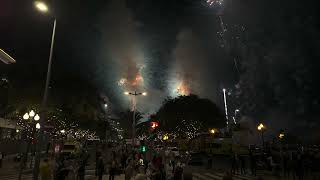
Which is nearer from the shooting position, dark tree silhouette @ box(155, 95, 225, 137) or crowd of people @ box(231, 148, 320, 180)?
crowd of people @ box(231, 148, 320, 180)

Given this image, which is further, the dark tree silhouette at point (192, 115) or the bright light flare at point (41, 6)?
the dark tree silhouette at point (192, 115)

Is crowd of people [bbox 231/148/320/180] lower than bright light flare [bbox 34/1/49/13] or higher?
lower

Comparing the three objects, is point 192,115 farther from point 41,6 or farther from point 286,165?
point 41,6

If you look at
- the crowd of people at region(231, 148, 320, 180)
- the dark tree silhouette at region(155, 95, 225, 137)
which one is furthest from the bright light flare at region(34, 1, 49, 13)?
the dark tree silhouette at region(155, 95, 225, 137)

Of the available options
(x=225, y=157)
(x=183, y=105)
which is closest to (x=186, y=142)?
(x=225, y=157)

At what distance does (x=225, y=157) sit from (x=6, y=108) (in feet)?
113

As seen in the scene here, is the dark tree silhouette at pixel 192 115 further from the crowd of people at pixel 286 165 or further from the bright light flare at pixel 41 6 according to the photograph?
the bright light flare at pixel 41 6

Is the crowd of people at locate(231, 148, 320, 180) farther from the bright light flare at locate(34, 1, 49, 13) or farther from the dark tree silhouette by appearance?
the dark tree silhouette

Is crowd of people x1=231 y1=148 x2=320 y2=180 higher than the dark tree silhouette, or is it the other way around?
the dark tree silhouette

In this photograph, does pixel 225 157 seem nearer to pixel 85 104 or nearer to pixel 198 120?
pixel 198 120

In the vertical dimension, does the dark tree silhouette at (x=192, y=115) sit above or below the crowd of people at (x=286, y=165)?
above

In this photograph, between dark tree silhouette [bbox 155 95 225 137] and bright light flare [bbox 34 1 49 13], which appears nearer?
bright light flare [bbox 34 1 49 13]

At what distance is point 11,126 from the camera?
50.5 meters

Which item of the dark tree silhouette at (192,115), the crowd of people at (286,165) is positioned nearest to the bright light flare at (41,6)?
the crowd of people at (286,165)
